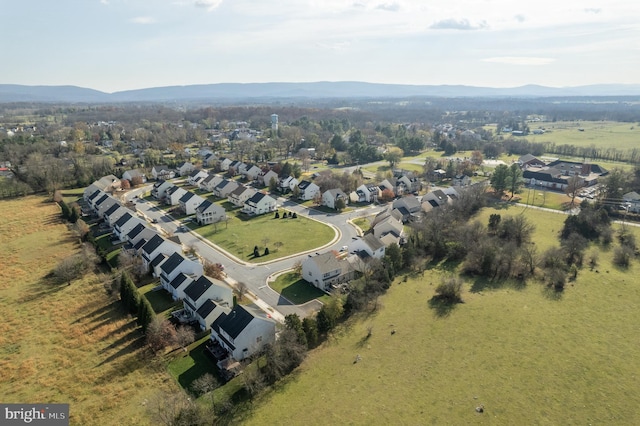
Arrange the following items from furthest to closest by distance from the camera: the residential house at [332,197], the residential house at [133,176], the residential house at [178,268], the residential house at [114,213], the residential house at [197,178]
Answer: the residential house at [133,176]
the residential house at [197,178]
the residential house at [332,197]
the residential house at [114,213]
the residential house at [178,268]

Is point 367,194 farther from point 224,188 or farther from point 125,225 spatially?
point 125,225

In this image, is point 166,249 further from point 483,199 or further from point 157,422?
point 483,199

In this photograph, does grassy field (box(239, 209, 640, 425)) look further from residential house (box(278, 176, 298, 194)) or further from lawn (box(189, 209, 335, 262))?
residential house (box(278, 176, 298, 194))

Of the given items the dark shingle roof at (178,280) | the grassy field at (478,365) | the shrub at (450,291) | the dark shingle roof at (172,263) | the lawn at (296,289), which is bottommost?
the grassy field at (478,365)

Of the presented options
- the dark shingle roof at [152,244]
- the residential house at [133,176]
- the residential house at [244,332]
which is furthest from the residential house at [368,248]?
the residential house at [133,176]

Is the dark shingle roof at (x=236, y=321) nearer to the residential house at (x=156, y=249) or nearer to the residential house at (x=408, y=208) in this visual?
the residential house at (x=156, y=249)

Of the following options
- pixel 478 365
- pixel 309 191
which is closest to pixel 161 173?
pixel 309 191
